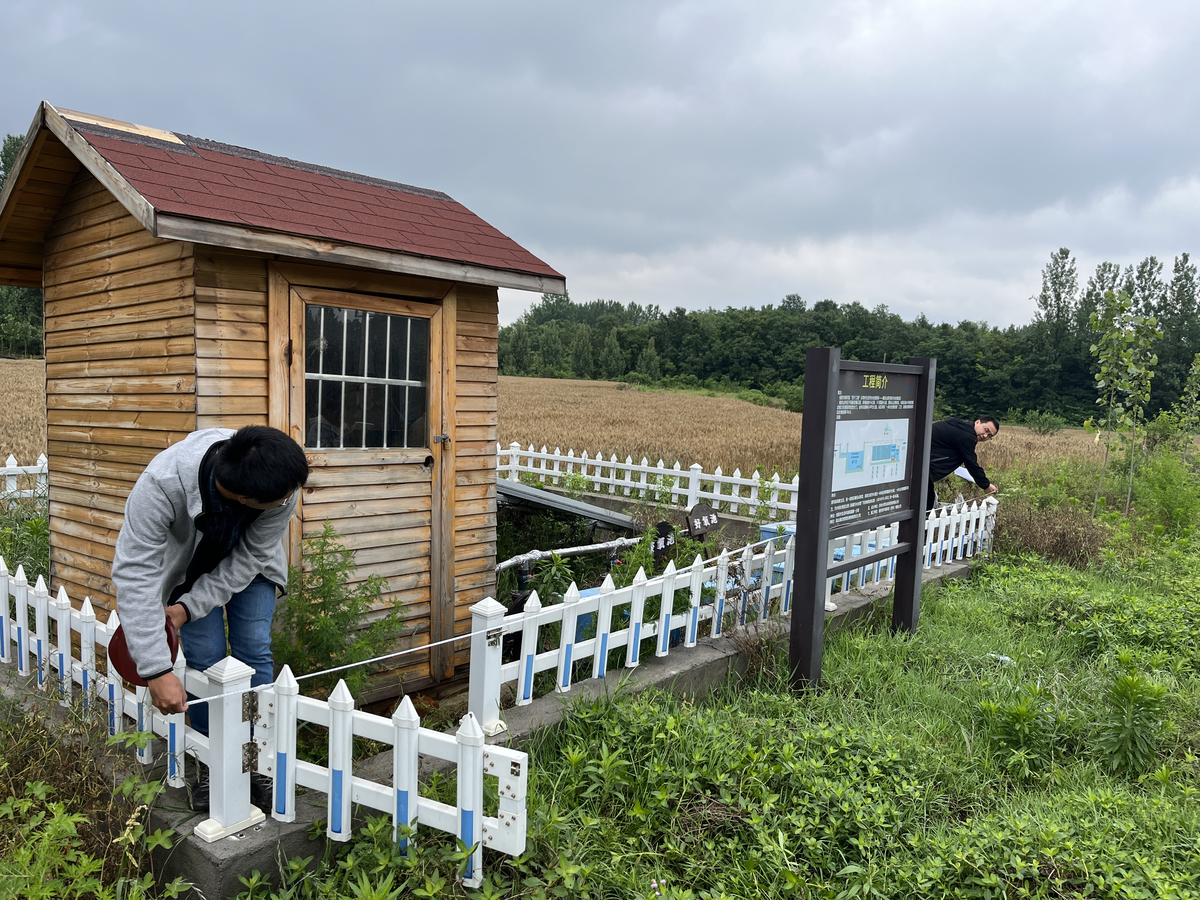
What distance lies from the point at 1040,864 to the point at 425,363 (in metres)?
4.41

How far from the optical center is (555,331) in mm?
80062

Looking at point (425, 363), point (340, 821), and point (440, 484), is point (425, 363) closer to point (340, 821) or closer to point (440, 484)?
point (440, 484)

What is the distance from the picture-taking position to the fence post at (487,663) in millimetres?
3633

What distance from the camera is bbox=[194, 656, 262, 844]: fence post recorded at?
9.12 ft

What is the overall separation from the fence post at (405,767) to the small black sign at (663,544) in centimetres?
350

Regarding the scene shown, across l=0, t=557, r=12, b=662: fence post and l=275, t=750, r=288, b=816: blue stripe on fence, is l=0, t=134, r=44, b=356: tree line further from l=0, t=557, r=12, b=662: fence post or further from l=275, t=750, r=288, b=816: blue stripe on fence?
l=275, t=750, r=288, b=816: blue stripe on fence

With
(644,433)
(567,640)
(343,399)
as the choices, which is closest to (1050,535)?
(567,640)

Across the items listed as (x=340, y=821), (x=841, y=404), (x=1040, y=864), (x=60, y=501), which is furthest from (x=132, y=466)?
(x=1040, y=864)

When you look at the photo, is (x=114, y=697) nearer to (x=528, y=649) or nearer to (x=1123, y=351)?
(x=528, y=649)

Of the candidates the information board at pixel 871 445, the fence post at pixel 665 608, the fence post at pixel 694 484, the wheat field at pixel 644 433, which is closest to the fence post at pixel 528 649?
the fence post at pixel 665 608

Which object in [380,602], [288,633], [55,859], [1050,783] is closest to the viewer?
[55,859]

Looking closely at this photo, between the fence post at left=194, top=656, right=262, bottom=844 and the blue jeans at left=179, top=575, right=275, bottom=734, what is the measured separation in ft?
0.92

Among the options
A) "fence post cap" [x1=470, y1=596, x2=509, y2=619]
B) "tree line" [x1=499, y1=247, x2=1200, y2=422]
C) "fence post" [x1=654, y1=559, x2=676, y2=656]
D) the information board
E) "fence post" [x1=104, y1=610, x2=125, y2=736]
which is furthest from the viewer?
"tree line" [x1=499, y1=247, x2=1200, y2=422]

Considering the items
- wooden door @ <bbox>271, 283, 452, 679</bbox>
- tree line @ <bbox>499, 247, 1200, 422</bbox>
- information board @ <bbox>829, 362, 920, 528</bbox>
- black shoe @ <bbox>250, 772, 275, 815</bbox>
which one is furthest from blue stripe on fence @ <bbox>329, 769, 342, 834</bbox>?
tree line @ <bbox>499, 247, 1200, 422</bbox>
